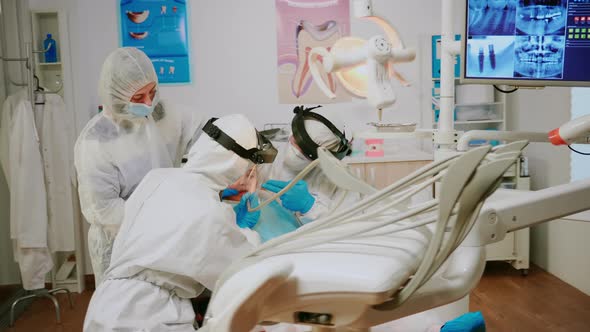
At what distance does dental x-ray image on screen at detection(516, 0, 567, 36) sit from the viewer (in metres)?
1.47

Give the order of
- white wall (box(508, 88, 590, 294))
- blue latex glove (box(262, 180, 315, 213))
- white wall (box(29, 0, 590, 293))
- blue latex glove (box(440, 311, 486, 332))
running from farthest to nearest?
1. white wall (box(29, 0, 590, 293))
2. white wall (box(508, 88, 590, 294))
3. blue latex glove (box(262, 180, 315, 213))
4. blue latex glove (box(440, 311, 486, 332))

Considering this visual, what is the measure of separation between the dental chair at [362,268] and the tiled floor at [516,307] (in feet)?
8.21

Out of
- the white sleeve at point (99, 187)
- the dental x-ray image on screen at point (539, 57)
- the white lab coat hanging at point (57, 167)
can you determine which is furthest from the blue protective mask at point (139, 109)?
the dental x-ray image on screen at point (539, 57)

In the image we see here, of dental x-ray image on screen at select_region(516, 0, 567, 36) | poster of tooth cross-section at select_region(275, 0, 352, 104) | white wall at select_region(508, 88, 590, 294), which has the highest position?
poster of tooth cross-section at select_region(275, 0, 352, 104)

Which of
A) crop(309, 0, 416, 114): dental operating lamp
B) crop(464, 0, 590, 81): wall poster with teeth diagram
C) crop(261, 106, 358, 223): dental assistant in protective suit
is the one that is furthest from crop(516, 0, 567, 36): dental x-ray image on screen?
crop(261, 106, 358, 223): dental assistant in protective suit

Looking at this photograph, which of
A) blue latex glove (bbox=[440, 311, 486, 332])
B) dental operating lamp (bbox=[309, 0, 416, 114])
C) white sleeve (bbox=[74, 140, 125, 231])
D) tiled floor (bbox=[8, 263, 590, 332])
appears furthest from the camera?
tiled floor (bbox=[8, 263, 590, 332])

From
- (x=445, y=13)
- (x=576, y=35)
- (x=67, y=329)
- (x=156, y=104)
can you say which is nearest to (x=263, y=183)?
(x=156, y=104)

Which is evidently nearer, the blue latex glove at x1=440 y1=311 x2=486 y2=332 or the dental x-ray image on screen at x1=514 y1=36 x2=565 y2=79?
the blue latex glove at x1=440 y1=311 x2=486 y2=332

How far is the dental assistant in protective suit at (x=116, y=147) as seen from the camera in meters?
2.52

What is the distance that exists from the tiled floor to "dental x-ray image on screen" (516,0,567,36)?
191 cm

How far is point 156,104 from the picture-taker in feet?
9.29

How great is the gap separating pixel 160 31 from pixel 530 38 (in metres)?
2.93

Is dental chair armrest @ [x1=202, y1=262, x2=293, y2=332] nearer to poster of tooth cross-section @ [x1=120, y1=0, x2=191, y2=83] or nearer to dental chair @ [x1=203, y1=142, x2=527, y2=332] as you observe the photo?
dental chair @ [x1=203, y1=142, x2=527, y2=332]

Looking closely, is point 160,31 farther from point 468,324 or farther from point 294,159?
point 468,324
